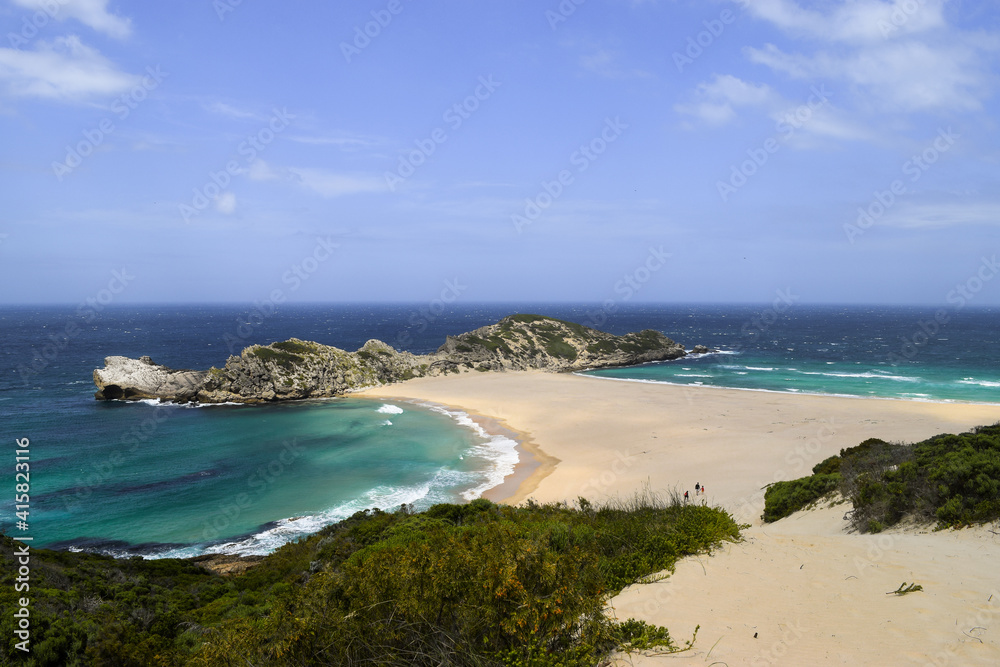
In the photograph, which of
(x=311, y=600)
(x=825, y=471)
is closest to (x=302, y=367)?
(x=825, y=471)

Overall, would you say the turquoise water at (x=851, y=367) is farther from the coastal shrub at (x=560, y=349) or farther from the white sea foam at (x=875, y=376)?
the coastal shrub at (x=560, y=349)

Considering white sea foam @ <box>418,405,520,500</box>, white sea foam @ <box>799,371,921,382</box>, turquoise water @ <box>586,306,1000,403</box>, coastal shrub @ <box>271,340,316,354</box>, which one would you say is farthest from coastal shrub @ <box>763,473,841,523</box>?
white sea foam @ <box>799,371,921,382</box>

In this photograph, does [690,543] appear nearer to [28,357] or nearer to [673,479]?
[673,479]

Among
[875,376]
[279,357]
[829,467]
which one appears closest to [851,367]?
[875,376]

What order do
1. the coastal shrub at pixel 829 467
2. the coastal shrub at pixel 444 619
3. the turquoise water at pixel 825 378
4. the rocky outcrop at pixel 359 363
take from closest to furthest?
1. the coastal shrub at pixel 444 619
2. the coastal shrub at pixel 829 467
3. the turquoise water at pixel 825 378
4. the rocky outcrop at pixel 359 363

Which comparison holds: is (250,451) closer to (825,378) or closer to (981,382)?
(825,378)

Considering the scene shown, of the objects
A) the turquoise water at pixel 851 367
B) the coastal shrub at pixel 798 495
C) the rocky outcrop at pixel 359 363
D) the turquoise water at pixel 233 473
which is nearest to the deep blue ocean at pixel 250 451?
the turquoise water at pixel 233 473
